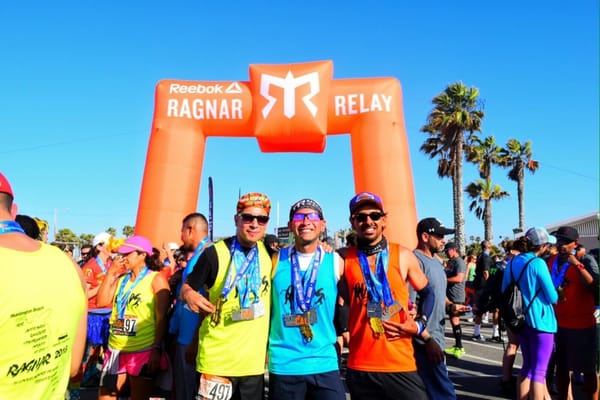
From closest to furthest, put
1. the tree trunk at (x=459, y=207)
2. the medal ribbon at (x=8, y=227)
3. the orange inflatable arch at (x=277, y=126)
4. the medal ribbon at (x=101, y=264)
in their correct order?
the medal ribbon at (x=8, y=227)
the medal ribbon at (x=101, y=264)
the orange inflatable arch at (x=277, y=126)
the tree trunk at (x=459, y=207)

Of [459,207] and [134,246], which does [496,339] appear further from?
[459,207]

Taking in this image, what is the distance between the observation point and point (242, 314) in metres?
2.67

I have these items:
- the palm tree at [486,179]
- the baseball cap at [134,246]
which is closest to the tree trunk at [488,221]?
the palm tree at [486,179]

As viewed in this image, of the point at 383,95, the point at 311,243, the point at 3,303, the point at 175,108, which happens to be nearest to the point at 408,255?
the point at 311,243

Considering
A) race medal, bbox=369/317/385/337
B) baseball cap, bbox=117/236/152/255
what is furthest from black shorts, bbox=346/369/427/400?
baseball cap, bbox=117/236/152/255

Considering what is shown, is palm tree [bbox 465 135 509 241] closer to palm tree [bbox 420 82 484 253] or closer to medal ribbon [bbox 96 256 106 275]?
palm tree [bbox 420 82 484 253]

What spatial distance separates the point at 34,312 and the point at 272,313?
1369 millimetres

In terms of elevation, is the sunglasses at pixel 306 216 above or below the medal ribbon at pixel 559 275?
above

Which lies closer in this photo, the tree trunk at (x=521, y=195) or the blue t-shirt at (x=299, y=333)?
the blue t-shirt at (x=299, y=333)

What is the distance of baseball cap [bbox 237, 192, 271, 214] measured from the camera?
9.57ft

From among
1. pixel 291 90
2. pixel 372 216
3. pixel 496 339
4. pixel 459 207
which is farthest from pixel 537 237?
pixel 459 207

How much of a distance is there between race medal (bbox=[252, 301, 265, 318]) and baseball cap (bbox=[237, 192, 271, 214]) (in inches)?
22.9

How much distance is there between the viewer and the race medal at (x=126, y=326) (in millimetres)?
3689

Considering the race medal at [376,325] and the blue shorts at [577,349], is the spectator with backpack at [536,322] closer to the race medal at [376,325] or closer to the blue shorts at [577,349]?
the blue shorts at [577,349]
